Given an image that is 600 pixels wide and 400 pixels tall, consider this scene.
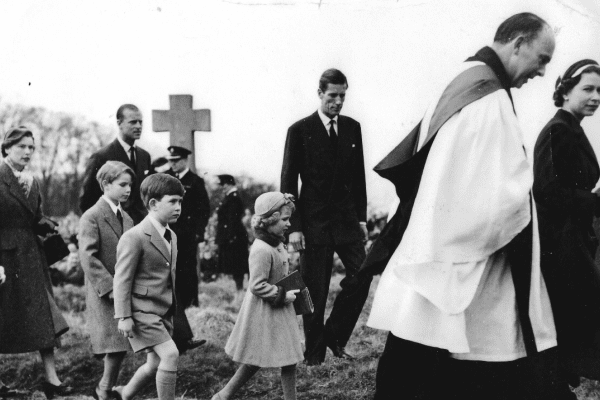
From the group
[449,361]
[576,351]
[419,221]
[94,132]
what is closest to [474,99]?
[419,221]

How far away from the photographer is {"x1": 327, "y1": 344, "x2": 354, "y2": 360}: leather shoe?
605 cm

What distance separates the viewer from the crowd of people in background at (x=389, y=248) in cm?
362

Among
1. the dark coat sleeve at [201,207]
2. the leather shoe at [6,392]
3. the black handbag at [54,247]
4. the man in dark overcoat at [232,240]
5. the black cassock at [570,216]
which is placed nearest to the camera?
the black cassock at [570,216]

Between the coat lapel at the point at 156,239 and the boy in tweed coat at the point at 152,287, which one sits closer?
the boy in tweed coat at the point at 152,287

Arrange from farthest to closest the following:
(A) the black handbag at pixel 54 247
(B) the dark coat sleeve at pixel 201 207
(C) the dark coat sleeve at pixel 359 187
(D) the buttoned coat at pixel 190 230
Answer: (B) the dark coat sleeve at pixel 201 207
(D) the buttoned coat at pixel 190 230
(C) the dark coat sleeve at pixel 359 187
(A) the black handbag at pixel 54 247

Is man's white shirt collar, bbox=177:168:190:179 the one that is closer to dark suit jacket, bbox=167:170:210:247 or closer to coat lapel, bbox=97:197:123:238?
dark suit jacket, bbox=167:170:210:247

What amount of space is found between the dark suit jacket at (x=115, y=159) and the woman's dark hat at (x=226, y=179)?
0.88m

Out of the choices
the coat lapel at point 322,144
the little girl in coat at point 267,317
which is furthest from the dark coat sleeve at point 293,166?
the little girl in coat at point 267,317

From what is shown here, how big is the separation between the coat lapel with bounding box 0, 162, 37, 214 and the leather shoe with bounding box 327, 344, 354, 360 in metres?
2.18

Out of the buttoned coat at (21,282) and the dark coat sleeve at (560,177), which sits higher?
the dark coat sleeve at (560,177)

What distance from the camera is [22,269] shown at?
5949 mm

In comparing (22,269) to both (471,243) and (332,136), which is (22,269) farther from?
(471,243)

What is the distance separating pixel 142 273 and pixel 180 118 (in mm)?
2605

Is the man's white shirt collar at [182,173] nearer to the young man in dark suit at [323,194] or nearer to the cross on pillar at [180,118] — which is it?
the cross on pillar at [180,118]
